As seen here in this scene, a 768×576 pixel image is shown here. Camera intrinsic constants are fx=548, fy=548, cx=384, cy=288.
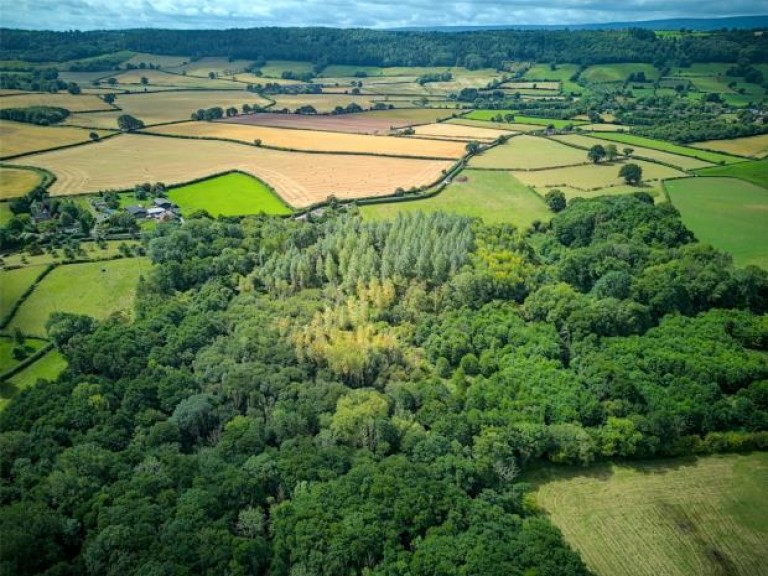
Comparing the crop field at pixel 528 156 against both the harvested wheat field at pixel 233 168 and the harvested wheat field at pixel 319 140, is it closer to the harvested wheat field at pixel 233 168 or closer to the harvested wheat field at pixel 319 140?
the harvested wheat field at pixel 319 140

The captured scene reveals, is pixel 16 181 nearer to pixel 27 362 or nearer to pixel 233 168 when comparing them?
pixel 233 168

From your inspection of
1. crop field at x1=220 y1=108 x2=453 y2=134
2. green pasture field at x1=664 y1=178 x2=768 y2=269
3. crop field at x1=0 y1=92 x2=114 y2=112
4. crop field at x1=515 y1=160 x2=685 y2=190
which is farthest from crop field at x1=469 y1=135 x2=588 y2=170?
crop field at x1=0 y1=92 x2=114 y2=112

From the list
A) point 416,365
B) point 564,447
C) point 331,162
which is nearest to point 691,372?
point 564,447

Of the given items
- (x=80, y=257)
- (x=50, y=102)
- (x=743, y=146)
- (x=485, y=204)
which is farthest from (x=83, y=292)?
(x=743, y=146)

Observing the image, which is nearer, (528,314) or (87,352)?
(87,352)

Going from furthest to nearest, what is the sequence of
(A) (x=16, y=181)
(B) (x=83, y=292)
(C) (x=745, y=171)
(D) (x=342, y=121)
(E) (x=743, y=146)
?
1. (D) (x=342, y=121)
2. (E) (x=743, y=146)
3. (C) (x=745, y=171)
4. (A) (x=16, y=181)
5. (B) (x=83, y=292)

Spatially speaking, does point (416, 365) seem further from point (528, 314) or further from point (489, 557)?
point (489, 557)
